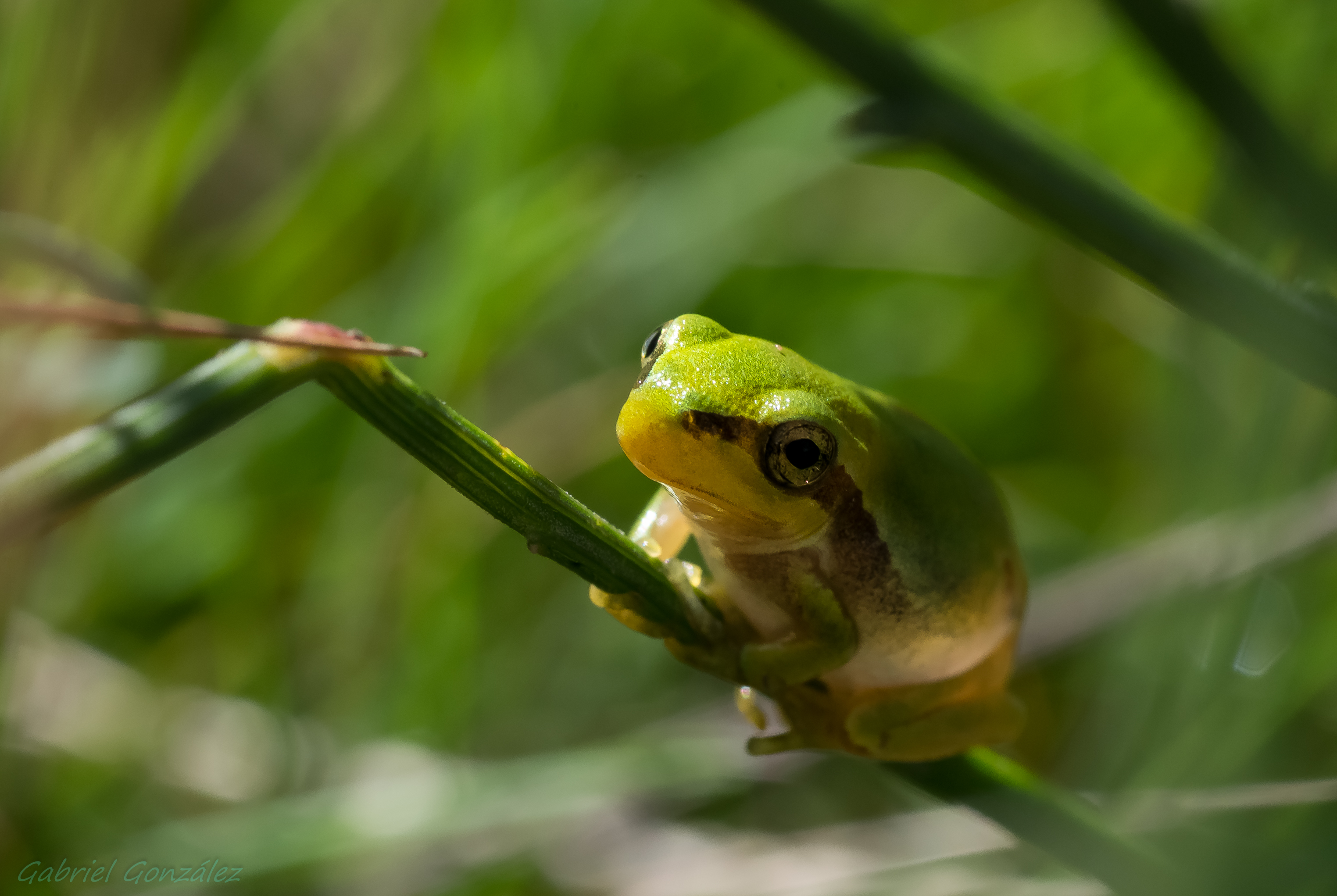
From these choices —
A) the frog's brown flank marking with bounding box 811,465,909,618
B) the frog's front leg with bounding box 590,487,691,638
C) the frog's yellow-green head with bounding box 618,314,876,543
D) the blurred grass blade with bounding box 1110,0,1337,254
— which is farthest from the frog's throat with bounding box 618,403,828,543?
the blurred grass blade with bounding box 1110,0,1337,254

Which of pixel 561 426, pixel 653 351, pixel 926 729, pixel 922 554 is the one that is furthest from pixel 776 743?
pixel 561 426

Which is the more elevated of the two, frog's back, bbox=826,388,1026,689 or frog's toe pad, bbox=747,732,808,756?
frog's back, bbox=826,388,1026,689

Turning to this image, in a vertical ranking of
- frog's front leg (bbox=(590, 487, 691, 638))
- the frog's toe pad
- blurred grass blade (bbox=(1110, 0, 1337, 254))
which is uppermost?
blurred grass blade (bbox=(1110, 0, 1337, 254))

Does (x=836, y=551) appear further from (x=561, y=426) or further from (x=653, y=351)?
(x=561, y=426)

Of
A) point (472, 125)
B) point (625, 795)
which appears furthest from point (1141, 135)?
point (625, 795)

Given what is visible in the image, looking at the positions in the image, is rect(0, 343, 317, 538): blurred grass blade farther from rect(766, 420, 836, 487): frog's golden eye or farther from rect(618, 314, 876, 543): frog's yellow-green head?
rect(766, 420, 836, 487): frog's golden eye

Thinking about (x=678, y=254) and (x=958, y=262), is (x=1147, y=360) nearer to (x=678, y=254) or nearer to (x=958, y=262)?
(x=958, y=262)
